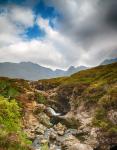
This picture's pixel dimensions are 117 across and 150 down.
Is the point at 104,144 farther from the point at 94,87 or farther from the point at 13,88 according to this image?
the point at 13,88

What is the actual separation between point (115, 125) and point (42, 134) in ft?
52.2

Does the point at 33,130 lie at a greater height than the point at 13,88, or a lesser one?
lesser

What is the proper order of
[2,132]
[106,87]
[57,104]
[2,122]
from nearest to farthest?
[2,132] < [2,122] < [106,87] < [57,104]

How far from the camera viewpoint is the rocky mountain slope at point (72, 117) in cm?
5794

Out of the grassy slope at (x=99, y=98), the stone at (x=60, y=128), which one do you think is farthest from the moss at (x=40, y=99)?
the stone at (x=60, y=128)

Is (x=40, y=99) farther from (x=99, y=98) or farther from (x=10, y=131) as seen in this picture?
(x=10, y=131)

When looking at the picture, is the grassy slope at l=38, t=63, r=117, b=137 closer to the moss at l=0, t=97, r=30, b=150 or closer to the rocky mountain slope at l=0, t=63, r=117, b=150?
the rocky mountain slope at l=0, t=63, r=117, b=150

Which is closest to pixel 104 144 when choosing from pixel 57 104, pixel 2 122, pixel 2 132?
pixel 2 122

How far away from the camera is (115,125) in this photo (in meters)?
60.1

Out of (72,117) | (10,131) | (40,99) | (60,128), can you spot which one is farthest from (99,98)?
(10,131)

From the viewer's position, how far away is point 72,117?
7950cm

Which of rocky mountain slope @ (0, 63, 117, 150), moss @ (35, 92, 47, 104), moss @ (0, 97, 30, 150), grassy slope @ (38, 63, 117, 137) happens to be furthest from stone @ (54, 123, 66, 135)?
moss @ (0, 97, 30, 150)

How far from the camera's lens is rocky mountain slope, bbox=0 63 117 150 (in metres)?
57.9

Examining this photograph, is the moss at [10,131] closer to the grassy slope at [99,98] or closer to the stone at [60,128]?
the grassy slope at [99,98]
